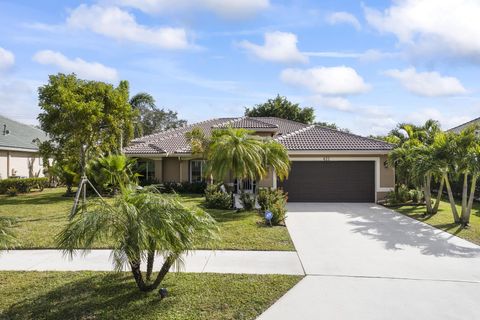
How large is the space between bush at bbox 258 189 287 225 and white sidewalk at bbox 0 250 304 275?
3354 mm

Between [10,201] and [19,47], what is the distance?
9789 millimetres

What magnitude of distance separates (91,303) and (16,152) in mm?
24782

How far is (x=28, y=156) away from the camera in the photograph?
27.6 metres

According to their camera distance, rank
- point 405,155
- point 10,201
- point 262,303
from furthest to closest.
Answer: point 10,201, point 405,155, point 262,303

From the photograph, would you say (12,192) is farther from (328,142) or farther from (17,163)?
(328,142)

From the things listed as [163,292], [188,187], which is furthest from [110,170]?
[163,292]

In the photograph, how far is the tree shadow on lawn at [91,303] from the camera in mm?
5438

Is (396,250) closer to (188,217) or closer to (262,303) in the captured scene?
(262,303)

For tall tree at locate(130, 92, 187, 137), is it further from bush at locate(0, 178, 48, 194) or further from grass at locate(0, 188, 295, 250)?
grass at locate(0, 188, 295, 250)

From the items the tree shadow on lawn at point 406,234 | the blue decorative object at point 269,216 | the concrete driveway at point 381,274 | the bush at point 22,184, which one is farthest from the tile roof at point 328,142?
the bush at point 22,184

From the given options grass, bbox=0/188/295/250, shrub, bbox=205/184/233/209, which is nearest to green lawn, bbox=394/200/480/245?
grass, bbox=0/188/295/250

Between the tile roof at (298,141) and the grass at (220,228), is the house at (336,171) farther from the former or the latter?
the grass at (220,228)

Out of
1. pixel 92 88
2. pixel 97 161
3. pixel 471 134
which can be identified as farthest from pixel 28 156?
pixel 471 134

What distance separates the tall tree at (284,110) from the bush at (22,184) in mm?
27124
